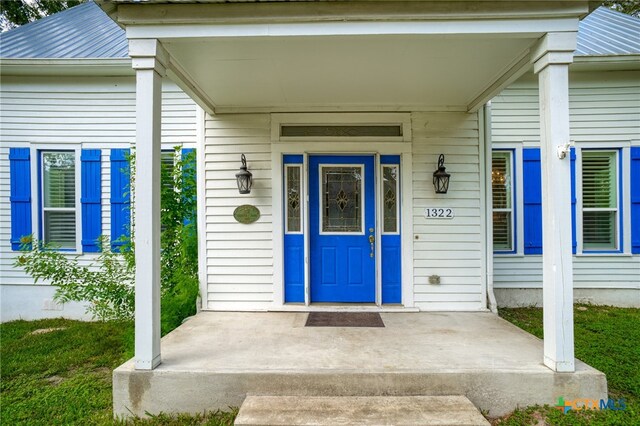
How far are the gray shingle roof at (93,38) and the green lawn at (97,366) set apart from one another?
3639mm

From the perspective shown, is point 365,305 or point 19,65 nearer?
point 365,305

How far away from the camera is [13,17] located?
8.20 m

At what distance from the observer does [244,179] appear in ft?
12.5

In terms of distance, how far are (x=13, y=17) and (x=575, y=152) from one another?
12775 mm

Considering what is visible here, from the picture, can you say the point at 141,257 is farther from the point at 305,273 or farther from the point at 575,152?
the point at 575,152

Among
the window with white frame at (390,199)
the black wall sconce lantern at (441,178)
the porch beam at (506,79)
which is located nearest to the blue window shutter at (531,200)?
the porch beam at (506,79)

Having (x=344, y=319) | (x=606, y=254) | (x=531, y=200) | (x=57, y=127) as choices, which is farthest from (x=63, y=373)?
(x=606, y=254)

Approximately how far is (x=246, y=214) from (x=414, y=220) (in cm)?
205

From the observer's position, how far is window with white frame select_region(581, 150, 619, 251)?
4.80 meters

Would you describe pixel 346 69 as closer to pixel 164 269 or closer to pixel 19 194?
pixel 164 269

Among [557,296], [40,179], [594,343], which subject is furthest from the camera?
[40,179]

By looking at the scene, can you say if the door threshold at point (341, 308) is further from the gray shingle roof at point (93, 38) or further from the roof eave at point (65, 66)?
the gray shingle roof at point (93, 38)

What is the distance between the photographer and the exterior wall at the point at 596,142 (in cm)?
470

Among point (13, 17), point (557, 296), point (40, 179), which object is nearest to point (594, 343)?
point (557, 296)
